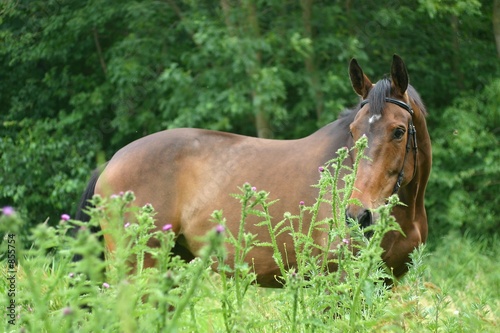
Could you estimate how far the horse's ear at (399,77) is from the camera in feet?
13.5

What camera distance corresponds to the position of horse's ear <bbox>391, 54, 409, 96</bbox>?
4.11 m

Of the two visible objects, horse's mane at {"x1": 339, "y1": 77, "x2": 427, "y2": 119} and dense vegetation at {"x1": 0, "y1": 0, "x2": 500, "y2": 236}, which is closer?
horse's mane at {"x1": 339, "y1": 77, "x2": 427, "y2": 119}

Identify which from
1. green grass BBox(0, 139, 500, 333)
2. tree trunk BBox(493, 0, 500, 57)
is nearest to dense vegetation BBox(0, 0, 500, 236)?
tree trunk BBox(493, 0, 500, 57)

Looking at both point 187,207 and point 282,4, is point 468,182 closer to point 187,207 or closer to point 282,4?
point 282,4

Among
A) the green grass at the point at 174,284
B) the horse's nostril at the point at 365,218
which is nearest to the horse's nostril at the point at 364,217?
the horse's nostril at the point at 365,218

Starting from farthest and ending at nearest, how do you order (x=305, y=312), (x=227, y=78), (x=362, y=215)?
1. (x=227, y=78)
2. (x=362, y=215)
3. (x=305, y=312)

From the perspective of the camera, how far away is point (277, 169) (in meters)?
4.62

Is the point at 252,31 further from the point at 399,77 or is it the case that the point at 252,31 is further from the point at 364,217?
the point at 364,217

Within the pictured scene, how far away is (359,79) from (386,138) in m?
0.64

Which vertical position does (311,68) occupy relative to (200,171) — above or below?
below

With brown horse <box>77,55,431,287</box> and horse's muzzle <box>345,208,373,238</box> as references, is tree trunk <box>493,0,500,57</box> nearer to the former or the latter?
brown horse <box>77,55,431,287</box>

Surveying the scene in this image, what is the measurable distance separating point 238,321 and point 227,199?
2.77m

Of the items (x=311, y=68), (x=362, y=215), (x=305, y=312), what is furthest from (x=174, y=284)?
(x=311, y=68)

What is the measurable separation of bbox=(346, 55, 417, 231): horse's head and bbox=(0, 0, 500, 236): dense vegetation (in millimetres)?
5044
